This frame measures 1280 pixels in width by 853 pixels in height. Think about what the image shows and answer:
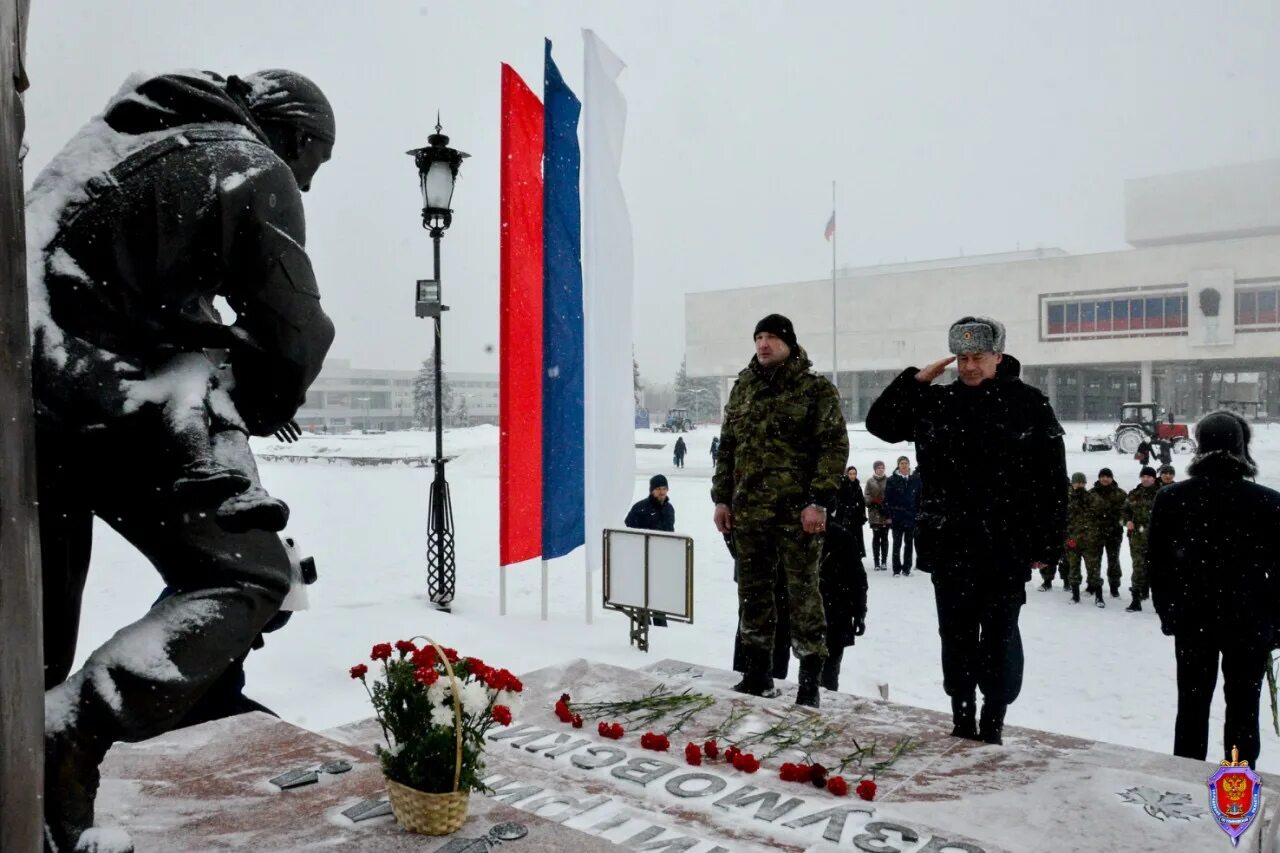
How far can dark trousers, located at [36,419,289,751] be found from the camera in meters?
1.90

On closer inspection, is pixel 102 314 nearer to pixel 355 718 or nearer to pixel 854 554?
pixel 355 718

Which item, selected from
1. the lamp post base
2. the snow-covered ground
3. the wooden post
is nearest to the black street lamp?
the lamp post base

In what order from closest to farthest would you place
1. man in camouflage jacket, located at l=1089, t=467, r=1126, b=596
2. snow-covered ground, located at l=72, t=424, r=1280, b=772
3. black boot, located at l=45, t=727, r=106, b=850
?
1. black boot, located at l=45, t=727, r=106, b=850
2. snow-covered ground, located at l=72, t=424, r=1280, b=772
3. man in camouflage jacket, located at l=1089, t=467, r=1126, b=596

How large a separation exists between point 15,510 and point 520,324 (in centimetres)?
614

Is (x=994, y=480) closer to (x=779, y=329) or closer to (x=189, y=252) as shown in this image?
(x=779, y=329)

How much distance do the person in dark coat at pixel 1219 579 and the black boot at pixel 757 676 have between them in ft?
5.85

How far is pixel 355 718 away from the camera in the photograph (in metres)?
5.02

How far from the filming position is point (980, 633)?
3961 mm

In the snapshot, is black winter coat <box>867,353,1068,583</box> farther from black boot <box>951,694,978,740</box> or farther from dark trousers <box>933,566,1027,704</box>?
black boot <box>951,694,978,740</box>

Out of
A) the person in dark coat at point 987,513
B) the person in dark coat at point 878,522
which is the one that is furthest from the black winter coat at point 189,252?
the person in dark coat at point 878,522

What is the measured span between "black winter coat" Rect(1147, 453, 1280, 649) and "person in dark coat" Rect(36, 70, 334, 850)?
3.62 meters

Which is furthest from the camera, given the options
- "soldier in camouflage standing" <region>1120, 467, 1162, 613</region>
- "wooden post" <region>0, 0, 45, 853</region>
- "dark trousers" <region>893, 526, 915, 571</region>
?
"dark trousers" <region>893, 526, 915, 571</region>

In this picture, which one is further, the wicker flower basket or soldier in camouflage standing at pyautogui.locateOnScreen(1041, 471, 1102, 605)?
soldier in camouflage standing at pyautogui.locateOnScreen(1041, 471, 1102, 605)

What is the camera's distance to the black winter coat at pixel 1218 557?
3.80 m
